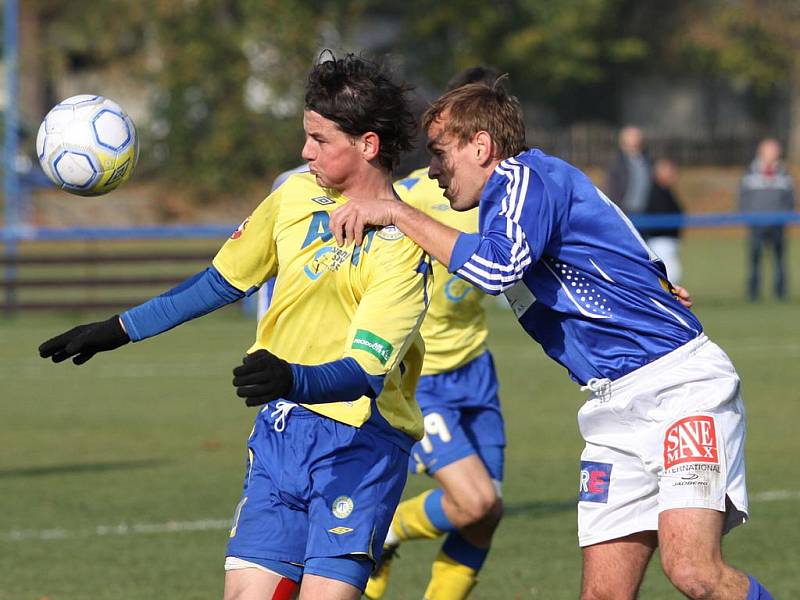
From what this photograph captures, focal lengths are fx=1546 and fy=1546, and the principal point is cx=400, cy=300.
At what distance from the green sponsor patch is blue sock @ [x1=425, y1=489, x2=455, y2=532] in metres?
2.30

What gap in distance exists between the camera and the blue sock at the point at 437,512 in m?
6.31

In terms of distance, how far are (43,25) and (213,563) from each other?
131 ft

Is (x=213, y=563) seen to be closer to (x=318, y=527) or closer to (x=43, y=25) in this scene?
(x=318, y=527)

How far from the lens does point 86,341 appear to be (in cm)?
450

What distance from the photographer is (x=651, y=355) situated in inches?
179

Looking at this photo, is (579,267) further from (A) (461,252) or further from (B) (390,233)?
(B) (390,233)

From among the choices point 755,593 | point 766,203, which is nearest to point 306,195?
point 755,593

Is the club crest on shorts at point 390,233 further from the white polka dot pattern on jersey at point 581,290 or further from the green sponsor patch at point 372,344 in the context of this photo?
the white polka dot pattern on jersey at point 581,290

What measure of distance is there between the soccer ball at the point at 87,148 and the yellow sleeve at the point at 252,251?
64cm

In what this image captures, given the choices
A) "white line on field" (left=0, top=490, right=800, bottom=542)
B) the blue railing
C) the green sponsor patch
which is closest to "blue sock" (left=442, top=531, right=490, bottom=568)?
"white line on field" (left=0, top=490, right=800, bottom=542)

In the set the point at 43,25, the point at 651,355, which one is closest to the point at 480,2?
the point at 43,25

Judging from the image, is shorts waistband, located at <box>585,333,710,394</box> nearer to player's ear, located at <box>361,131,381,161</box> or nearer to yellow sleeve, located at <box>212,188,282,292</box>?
player's ear, located at <box>361,131,381,161</box>

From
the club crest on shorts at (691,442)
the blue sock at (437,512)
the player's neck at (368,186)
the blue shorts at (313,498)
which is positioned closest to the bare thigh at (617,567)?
the club crest on shorts at (691,442)

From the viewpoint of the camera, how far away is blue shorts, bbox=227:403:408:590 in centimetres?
432
